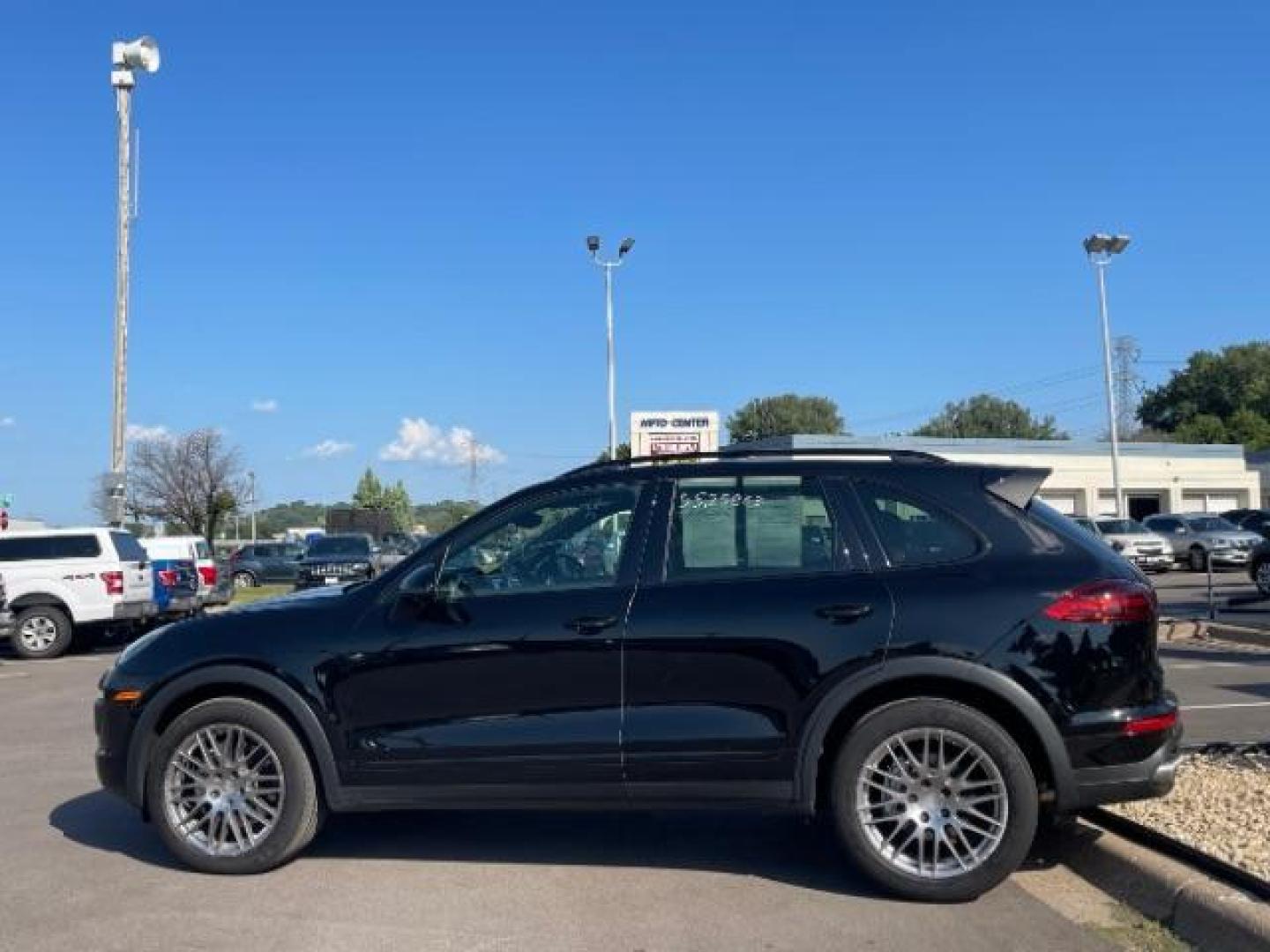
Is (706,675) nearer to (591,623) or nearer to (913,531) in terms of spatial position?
(591,623)

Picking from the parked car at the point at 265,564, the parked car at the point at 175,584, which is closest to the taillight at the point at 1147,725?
the parked car at the point at 175,584

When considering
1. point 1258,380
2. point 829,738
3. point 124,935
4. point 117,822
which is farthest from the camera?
point 1258,380

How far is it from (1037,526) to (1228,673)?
24.7ft

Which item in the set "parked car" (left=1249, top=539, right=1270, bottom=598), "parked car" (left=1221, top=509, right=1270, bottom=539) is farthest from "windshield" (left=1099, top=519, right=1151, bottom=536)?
"parked car" (left=1249, top=539, right=1270, bottom=598)

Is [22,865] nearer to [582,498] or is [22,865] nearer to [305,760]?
[305,760]

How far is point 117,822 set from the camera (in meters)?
6.60

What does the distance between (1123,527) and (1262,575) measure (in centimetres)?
1083

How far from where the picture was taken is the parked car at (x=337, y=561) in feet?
84.3

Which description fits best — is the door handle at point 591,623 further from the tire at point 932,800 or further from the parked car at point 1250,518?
the parked car at point 1250,518

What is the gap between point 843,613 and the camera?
508 centimetres

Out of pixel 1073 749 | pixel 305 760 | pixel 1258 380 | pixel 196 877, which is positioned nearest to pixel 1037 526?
pixel 1073 749

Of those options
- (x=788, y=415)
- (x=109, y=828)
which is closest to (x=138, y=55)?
(x=109, y=828)

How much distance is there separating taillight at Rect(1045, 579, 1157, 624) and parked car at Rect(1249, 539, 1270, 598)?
1792 centimetres

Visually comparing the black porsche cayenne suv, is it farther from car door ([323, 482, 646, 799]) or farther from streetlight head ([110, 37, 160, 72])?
streetlight head ([110, 37, 160, 72])
